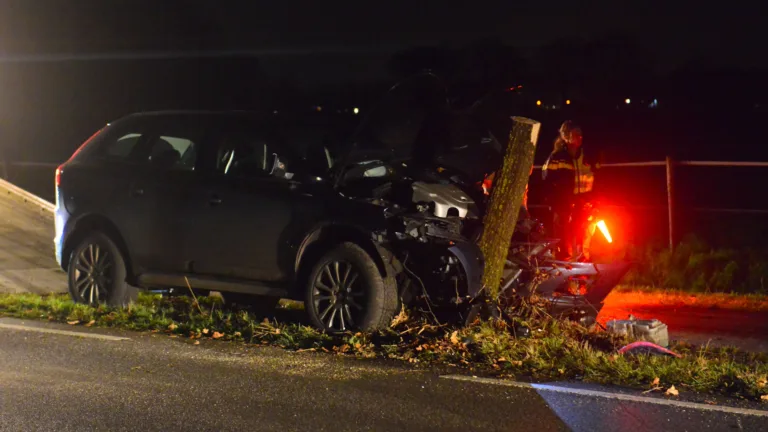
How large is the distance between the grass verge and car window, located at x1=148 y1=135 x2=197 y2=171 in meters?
1.38

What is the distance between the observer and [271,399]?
18.4 feet

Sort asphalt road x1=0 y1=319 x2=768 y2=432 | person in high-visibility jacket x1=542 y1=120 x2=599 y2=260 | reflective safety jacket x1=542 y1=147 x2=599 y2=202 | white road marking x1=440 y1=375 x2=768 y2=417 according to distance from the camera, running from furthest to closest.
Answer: reflective safety jacket x1=542 y1=147 x2=599 y2=202 → person in high-visibility jacket x1=542 y1=120 x2=599 y2=260 → white road marking x1=440 y1=375 x2=768 y2=417 → asphalt road x1=0 y1=319 x2=768 y2=432

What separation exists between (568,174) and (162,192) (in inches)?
165

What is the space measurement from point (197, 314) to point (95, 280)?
1177 mm

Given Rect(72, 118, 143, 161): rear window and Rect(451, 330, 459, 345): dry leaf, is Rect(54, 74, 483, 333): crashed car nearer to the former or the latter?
Rect(72, 118, 143, 161): rear window

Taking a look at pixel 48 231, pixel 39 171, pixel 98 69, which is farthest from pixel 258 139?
pixel 98 69

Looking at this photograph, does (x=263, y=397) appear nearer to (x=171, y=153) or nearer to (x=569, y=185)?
(x=171, y=153)

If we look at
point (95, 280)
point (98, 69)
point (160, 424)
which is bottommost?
point (160, 424)

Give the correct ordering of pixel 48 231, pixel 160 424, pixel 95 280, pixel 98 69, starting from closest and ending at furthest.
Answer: pixel 160 424 < pixel 95 280 < pixel 48 231 < pixel 98 69

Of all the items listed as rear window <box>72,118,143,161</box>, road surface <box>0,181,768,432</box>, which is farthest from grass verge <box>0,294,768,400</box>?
rear window <box>72,118,143,161</box>

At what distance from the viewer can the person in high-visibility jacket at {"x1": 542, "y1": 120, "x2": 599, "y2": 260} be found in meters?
9.49

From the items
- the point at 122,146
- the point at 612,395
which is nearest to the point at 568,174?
the point at 612,395

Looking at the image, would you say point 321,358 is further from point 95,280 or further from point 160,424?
point 95,280

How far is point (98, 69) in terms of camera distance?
124 feet
